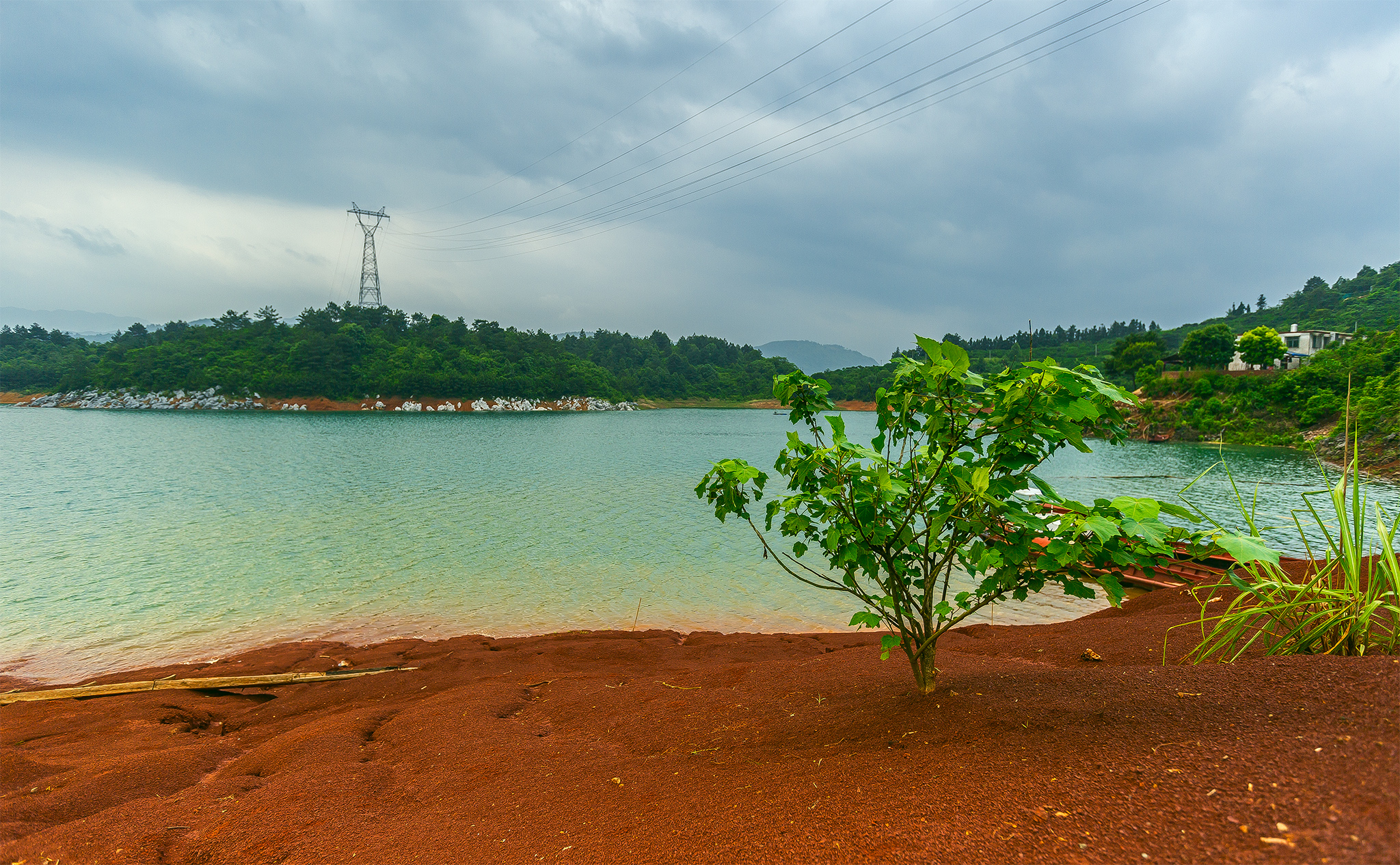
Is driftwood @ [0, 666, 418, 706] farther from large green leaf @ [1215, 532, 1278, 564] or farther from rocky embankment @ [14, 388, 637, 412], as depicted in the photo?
rocky embankment @ [14, 388, 637, 412]

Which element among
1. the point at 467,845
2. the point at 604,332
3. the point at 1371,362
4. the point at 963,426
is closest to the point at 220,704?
the point at 467,845

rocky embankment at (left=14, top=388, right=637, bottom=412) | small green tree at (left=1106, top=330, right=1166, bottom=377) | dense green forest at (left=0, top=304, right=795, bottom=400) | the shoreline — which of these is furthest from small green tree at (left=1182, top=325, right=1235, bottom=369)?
rocky embankment at (left=14, top=388, right=637, bottom=412)

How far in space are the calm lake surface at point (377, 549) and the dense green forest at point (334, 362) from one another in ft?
224

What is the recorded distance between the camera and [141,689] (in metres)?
6.87

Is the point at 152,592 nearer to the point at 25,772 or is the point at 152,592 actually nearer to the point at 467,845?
the point at 25,772

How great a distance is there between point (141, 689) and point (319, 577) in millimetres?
6807

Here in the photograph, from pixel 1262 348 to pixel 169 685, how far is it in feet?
262

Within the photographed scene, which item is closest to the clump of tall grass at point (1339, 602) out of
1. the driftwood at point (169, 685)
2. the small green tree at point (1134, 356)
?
the driftwood at point (169, 685)

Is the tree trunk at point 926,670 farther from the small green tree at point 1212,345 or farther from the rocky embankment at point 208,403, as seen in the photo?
the rocky embankment at point 208,403

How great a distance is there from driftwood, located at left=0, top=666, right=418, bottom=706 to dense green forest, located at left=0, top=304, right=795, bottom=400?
4182 inches

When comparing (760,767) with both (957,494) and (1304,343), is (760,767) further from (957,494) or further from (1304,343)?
(1304,343)

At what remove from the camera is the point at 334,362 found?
103062 mm

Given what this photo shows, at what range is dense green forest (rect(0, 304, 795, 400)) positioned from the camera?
333ft

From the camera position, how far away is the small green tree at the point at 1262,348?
5834 centimetres
